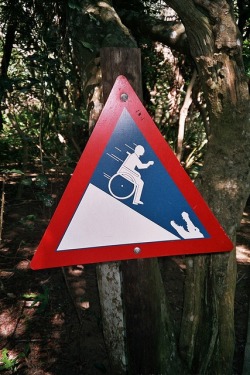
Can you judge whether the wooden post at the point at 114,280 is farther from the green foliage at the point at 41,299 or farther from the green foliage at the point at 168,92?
the green foliage at the point at 168,92

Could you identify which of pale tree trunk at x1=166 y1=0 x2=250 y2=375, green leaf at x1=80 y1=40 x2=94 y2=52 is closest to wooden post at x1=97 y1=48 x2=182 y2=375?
pale tree trunk at x1=166 y1=0 x2=250 y2=375

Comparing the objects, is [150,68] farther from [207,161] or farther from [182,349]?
[182,349]

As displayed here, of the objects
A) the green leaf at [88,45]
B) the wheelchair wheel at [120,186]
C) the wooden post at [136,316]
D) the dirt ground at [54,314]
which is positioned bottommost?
the dirt ground at [54,314]

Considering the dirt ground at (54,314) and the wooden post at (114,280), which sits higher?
the wooden post at (114,280)

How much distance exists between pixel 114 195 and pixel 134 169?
126 mm

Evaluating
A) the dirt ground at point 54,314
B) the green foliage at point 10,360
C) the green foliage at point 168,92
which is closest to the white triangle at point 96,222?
the dirt ground at point 54,314

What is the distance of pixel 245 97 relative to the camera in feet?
6.83

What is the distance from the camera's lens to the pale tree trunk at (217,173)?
2.02 meters

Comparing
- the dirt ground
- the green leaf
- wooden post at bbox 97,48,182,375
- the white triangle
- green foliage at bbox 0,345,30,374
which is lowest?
the dirt ground

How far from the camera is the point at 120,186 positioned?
1.44m

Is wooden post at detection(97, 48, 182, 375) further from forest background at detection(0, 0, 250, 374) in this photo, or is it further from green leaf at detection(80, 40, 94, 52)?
green leaf at detection(80, 40, 94, 52)

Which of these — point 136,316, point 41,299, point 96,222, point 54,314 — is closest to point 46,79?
point 96,222

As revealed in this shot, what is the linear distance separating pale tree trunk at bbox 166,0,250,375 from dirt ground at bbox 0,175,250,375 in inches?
26.5

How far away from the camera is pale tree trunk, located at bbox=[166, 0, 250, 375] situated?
202 cm
